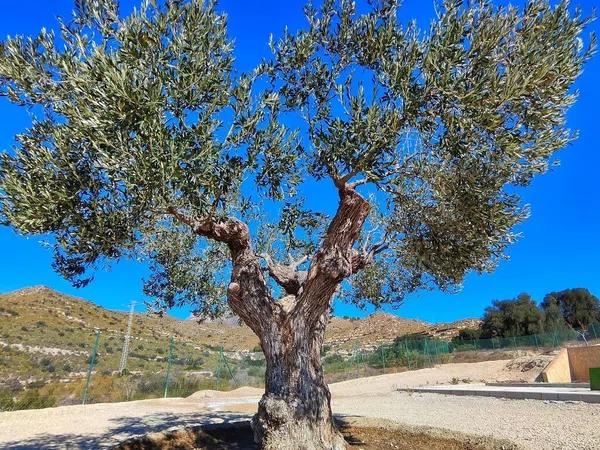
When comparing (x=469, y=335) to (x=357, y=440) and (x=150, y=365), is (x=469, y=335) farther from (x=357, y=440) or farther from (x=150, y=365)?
(x=357, y=440)

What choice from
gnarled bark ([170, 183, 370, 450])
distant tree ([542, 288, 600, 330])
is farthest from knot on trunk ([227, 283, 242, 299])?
distant tree ([542, 288, 600, 330])

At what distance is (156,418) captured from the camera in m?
Result: 13.4

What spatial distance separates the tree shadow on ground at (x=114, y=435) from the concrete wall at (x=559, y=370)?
19.9 meters

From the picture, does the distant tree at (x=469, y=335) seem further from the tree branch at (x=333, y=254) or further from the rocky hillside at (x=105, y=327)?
the tree branch at (x=333, y=254)

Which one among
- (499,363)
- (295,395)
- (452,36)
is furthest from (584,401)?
(499,363)

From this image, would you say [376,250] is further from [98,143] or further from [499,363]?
[499,363]

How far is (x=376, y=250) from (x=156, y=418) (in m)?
8.99

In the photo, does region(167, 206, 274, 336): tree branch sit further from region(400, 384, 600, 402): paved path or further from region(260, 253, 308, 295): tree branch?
region(400, 384, 600, 402): paved path

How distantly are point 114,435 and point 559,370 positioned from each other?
84.0 feet

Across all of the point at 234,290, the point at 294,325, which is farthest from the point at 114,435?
the point at 294,325

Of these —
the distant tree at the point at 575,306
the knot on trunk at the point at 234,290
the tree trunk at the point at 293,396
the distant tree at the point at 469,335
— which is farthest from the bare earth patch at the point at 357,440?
the distant tree at the point at 575,306

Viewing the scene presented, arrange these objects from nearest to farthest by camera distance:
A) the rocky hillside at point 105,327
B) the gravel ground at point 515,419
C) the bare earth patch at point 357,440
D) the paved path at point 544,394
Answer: the bare earth patch at point 357,440 → the gravel ground at point 515,419 → the paved path at point 544,394 → the rocky hillside at point 105,327

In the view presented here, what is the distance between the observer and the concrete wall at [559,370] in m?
24.7

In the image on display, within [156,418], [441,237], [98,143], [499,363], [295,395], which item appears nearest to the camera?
[98,143]
